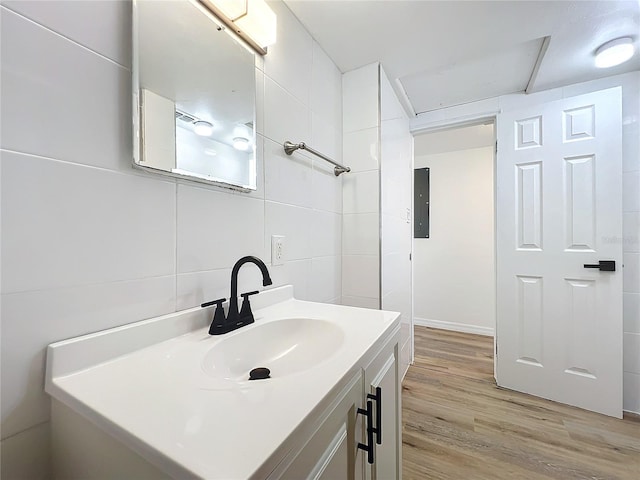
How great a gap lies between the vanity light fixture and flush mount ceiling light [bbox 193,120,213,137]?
1.23 feet

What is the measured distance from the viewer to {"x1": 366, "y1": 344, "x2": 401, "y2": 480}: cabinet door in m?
0.72

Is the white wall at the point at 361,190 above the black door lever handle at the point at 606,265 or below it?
above

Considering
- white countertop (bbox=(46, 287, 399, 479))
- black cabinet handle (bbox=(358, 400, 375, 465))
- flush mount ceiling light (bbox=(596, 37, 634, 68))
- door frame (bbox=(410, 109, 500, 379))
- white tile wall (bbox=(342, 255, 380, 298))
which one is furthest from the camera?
door frame (bbox=(410, 109, 500, 379))

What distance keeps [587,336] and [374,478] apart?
5.92ft

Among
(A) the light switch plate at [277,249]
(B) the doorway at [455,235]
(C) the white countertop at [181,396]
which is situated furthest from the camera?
(B) the doorway at [455,235]

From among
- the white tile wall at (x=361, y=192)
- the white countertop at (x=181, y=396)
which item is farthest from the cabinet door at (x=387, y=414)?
the white tile wall at (x=361, y=192)

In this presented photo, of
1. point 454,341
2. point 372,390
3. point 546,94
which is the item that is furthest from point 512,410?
point 546,94

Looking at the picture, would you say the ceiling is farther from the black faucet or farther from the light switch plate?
the black faucet

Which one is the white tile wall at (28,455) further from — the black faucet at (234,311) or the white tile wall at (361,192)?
the white tile wall at (361,192)

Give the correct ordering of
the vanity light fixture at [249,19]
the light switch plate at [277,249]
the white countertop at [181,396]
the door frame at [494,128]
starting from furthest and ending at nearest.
A: 1. the door frame at [494,128]
2. the light switch plate at [277,249]
3. the vanity light fixture at [249,19]
4. the white countertop at [181,396]

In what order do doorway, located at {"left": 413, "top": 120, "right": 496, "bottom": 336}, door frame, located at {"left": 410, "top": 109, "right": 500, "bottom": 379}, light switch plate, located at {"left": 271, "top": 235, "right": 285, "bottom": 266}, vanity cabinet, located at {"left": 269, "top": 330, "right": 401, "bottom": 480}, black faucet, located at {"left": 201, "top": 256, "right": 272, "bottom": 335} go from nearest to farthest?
vanity cabinet, located at {"left": 269, "top": 330, "right": 401, "bottom": 480}
black faucet, located at {"left": 201, "top": 256, "right": 272, "bottom": 335}
light switch plate, located at {"left": 271, "top": 235, "right": 285, "bottom": 266}
door frame, located at {"left": 410, "top": 109, "right": 500, "bottom": 379}
doorway, located at {"left": 413, "top": 120, "right": 496, "bottom": 336}

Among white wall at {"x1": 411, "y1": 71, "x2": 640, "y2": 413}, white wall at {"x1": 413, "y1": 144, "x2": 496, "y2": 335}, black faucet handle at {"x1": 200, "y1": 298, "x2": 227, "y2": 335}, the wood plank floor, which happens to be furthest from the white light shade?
white wall at {"x1": 413, "y1": 144, "x2": 496, "y2": 335}

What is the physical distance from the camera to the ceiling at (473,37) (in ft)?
3.92

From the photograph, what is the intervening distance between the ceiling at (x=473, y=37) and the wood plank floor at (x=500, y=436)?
82.4 inches
